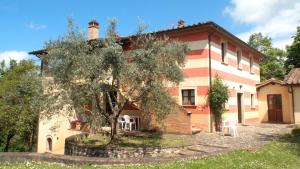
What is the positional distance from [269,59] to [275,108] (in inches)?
955

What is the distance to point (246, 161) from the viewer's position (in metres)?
10.2

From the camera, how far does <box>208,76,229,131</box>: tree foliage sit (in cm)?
1872

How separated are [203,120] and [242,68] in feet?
26.9

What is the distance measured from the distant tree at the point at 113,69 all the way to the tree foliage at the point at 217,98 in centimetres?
577

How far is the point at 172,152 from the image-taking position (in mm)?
13586

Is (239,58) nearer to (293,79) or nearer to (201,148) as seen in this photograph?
(293,79)

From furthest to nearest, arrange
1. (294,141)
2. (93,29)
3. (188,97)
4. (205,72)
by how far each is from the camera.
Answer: (93,29) → (188,97) → (205,72) → (294,141)

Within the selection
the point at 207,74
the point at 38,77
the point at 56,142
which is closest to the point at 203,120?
the point at 207,74

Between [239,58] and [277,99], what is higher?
[239,58]

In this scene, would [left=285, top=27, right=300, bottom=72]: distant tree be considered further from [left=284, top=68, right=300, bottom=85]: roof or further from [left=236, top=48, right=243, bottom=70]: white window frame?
[left=236, top=48, right=243, bottom=70]: white window frame

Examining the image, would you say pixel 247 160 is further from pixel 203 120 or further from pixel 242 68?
pixel 242 68

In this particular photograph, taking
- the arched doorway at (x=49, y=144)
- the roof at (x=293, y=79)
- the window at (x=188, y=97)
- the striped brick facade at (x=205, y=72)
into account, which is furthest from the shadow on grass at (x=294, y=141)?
the arched doorway at (x=49, y=144)

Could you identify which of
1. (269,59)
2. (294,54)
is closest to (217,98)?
(294,54)

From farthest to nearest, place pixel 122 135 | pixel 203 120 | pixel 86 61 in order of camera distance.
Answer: pixel 203 120
pixel 122 135
pixel 86 61
